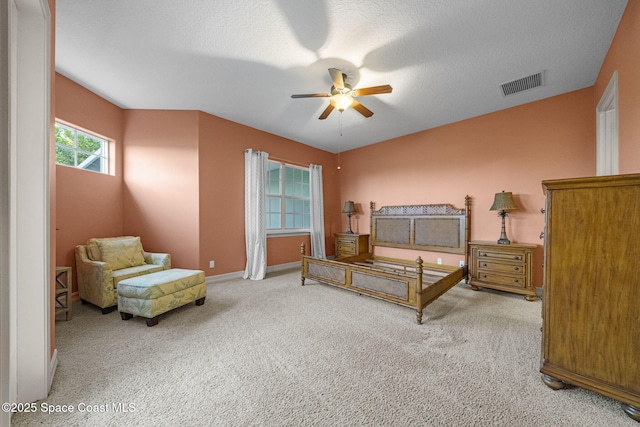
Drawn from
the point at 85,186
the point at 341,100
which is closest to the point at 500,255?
the point at 341,100

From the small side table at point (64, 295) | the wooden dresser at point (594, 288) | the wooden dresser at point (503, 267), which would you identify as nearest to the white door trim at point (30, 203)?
the small side table at point (64, 295)

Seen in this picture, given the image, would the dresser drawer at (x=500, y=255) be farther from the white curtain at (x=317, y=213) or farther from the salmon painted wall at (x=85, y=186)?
the salmon painted wall at (x=85, y=186)

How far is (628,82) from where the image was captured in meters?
1.89

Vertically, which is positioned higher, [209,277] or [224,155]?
[224,155]

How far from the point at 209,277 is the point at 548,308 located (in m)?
4.01

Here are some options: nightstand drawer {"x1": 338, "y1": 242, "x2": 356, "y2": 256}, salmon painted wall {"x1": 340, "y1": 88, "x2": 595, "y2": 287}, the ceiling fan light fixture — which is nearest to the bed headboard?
salmon painted wall {"x1": 340, "y1": 88, "x2": 595, "y2": 287}

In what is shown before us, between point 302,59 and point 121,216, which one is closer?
point 302,59

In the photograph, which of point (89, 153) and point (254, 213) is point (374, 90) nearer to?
point (254, 213)

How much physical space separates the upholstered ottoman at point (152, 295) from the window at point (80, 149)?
1991 mm

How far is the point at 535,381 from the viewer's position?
155cm

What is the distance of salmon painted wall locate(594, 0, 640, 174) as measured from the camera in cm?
173

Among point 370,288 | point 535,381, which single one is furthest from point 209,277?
point 535,381

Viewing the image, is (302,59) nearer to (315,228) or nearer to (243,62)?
(243,62)

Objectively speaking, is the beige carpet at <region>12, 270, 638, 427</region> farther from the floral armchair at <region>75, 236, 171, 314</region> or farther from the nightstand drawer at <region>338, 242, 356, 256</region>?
the nightstand drawer at <region>338, 242, 356, 256</region>
